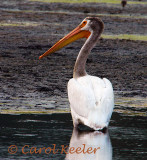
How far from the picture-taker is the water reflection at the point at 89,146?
21.1 ft

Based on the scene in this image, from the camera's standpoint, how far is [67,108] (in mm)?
9219

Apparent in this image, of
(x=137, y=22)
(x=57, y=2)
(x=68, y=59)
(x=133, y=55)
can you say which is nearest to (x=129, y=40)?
(x=133, y=55)

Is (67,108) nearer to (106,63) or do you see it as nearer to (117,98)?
(117,98)

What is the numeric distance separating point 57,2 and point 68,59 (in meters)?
24.1

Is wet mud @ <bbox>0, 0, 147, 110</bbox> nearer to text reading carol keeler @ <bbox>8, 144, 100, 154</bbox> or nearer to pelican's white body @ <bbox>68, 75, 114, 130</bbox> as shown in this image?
pelican's white body @ <bbox>68, 75, 114, 130</bbox>

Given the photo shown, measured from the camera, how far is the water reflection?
643 cm

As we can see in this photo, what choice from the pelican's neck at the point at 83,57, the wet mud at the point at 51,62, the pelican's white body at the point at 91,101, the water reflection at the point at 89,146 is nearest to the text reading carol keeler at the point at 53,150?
the water reflection at the point at 89,146

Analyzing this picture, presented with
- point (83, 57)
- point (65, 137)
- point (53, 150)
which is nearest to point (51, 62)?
point (83, 57)

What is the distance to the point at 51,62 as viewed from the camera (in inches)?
554

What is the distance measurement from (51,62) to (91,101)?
6.57 metres

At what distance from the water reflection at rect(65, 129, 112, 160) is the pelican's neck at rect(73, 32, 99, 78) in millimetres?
1163

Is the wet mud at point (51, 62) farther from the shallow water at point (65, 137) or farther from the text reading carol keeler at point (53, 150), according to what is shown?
the text reading carol keeler at point (53, 150)

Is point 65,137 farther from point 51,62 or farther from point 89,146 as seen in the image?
point 51,62

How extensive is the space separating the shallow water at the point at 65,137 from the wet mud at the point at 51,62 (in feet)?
3.00
